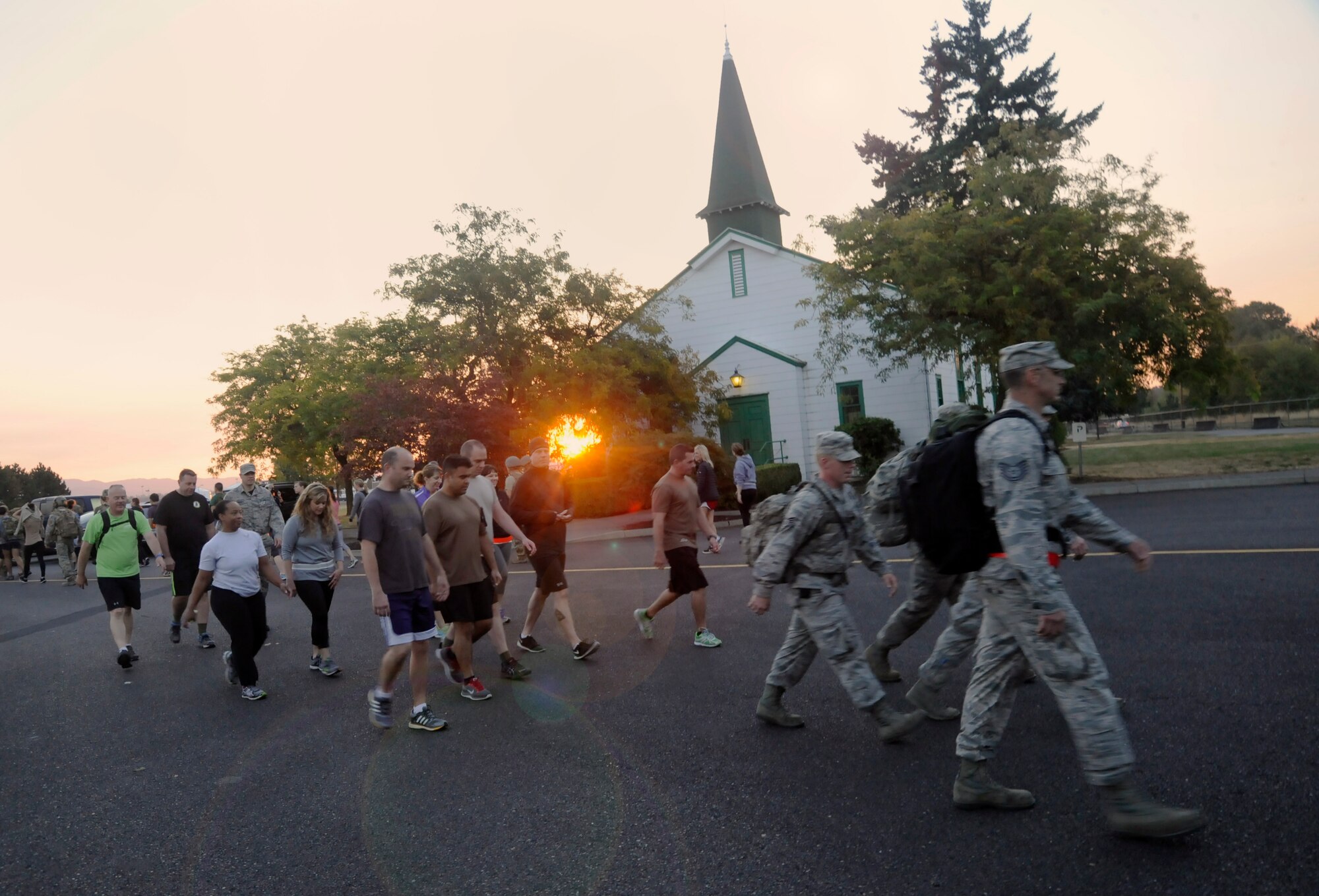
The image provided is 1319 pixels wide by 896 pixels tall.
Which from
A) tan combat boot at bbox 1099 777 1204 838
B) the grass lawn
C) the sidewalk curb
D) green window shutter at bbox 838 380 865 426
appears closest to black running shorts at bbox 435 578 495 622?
tan combat boot at bbox 1099 777 1204 838

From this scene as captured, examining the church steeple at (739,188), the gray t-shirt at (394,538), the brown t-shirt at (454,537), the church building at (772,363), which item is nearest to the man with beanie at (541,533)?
the brown t-shirt at (454,537)

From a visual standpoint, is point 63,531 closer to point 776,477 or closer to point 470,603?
point 470,603

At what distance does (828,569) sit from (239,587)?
16.9ft

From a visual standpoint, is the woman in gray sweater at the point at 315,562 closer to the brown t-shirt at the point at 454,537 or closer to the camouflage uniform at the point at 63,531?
the brown t-shirt at the point at 454,537

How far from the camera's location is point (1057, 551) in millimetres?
3920

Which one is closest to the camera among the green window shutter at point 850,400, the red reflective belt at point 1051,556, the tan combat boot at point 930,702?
the red reflective belt at point 1051,556

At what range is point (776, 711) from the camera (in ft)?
17.2

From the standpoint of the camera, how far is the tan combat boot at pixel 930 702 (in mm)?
5098

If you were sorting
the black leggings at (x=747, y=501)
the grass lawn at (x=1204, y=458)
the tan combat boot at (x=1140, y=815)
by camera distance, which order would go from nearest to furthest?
the tan combat boot at (x=1140, y=815) → the black leggings at (x=747, y=501) → the grass lawn at (x=1204, y=458)

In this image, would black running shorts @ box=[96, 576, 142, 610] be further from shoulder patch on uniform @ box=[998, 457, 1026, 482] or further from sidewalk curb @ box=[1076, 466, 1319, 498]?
sidewalk curb @ box=[1076, 466, 1319, 498]

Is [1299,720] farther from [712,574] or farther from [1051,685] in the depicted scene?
[712,574]

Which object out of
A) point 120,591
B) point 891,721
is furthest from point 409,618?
point 120,591

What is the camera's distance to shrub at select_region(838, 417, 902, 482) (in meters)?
26.6

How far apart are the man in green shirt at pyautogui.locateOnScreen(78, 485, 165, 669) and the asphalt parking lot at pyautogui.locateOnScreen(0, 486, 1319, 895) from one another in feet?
2.45
